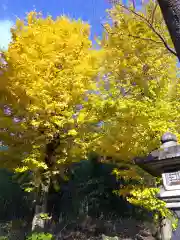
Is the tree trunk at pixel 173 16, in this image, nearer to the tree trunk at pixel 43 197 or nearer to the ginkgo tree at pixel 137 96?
the ginkgo tree at pixel 137 96

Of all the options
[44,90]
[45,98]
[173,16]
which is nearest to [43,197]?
[45,98]

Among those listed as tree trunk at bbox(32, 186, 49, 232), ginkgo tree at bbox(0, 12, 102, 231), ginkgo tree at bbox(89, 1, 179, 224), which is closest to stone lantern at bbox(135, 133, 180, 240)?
ginkgo tree at bbox(89, 1, 179, 224)

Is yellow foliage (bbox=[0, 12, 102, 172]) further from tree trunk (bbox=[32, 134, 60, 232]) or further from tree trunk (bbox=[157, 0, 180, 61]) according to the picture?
tree trunk (bbox=[157, 0, 180, 61])

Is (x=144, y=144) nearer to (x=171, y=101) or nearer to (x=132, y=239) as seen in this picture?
(x=171, y=101)

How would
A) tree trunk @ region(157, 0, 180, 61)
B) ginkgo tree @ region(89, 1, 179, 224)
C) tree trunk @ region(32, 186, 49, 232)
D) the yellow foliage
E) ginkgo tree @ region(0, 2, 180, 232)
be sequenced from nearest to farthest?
tree trunk @ region(157, 0, 180, 61) < ginkgo tree @ region(89, 1, 179, 224) < ginkgo tree @ region(0, 2, 180, 232) < the yellow foliage < tree trunk @ region(32, 186, 49, 232)

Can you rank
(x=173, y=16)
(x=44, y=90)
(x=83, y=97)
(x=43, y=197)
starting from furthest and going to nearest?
1. (x=43, y=197)
2. (x=83, y=97)
3. (x=44, y=90)
4. (x=173, y=16)

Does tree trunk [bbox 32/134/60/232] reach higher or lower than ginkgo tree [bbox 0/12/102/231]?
lower

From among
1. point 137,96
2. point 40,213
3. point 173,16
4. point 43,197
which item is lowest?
point 40,213

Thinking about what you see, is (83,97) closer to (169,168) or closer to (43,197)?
(43,197)

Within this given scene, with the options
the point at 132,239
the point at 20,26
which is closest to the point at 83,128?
the point at 20,26

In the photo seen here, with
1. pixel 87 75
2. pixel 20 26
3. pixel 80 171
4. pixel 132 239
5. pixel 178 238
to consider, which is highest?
pixel 20 26

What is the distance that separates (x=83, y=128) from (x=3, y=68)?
301cm

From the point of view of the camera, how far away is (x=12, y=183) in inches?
A: 478

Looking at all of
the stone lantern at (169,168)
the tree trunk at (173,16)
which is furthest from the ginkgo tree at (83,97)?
the tree trunk at (173,16)
